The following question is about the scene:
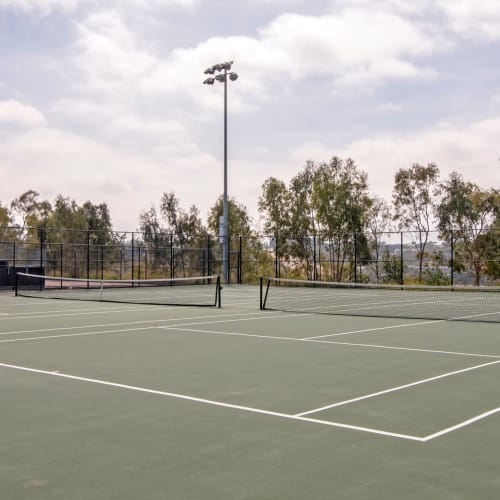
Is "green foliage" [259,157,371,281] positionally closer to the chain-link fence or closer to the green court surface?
the chain-link fence

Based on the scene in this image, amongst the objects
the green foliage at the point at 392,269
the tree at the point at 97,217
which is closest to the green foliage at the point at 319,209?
the green foliage at the point at 392,269

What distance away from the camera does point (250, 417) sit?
6.06 metres

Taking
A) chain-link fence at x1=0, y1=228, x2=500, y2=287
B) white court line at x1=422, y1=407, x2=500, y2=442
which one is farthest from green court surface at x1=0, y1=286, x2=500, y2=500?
chain-link fence at x1=0, y1=228, x2=500, y2=287

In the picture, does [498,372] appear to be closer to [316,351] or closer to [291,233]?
[316,351]

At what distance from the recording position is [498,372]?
27.8ft

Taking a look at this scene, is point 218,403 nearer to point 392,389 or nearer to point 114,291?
point 392,389

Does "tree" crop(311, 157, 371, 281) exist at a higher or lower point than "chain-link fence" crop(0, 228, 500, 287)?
higher

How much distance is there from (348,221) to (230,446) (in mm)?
37419

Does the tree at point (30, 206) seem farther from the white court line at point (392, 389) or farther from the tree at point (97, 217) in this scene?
the white court line at point (392, 389)

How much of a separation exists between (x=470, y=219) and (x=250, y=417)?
115ft

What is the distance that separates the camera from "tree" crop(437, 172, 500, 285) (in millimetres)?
35719

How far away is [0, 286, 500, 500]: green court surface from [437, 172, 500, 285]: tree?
2470cm

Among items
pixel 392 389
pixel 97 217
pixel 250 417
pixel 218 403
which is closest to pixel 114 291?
pixel 392 389

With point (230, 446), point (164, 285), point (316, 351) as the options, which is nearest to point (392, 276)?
point (164, 285)
